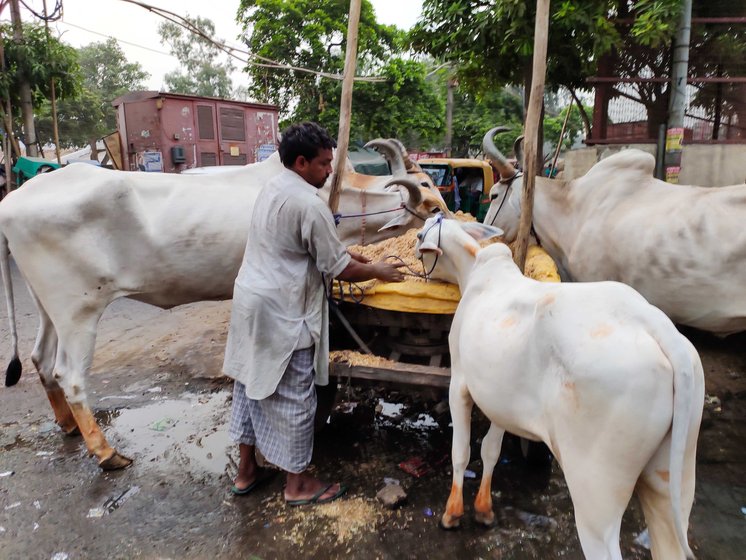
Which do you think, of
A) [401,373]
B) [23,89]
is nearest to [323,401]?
[401,373]

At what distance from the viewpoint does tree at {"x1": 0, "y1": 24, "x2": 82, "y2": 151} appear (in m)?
10.5

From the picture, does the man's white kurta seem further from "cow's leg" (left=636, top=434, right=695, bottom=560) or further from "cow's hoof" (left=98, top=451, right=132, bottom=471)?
"cow's leg" (left=636, top=434, right=695, bottom=560)

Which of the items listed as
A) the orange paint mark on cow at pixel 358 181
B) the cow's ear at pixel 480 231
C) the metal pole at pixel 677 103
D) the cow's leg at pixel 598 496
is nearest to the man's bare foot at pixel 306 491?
the cow's leg at pixel 598 496

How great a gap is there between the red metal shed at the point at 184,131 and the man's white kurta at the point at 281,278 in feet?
35.0

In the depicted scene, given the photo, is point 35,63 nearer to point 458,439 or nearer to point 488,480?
point 458,439

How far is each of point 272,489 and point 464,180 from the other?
8345mm

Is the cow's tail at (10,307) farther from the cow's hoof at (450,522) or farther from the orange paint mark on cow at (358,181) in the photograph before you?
the cow's hoof at (450,522)

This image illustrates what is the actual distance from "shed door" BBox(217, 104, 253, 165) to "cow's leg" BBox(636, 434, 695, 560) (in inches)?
510

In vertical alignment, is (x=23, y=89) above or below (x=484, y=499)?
above

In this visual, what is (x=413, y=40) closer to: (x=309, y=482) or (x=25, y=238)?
(x=25, y=238)

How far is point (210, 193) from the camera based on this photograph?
3.83m

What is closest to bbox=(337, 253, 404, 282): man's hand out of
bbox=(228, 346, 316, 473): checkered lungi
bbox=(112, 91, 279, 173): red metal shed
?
bbox=(228, 346, 316, 473): checkered lungi

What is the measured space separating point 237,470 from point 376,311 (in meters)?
1.35

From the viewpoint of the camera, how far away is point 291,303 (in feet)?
9.53
